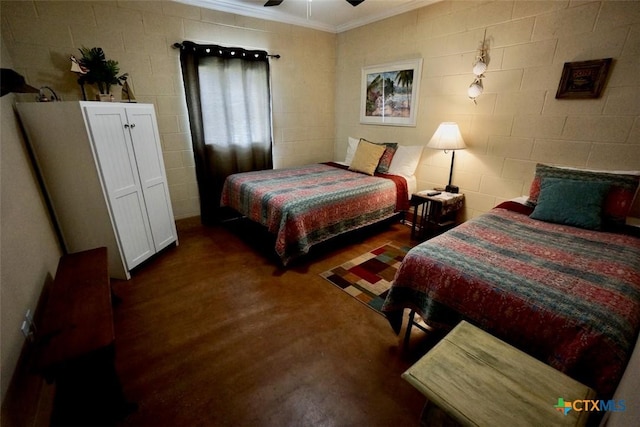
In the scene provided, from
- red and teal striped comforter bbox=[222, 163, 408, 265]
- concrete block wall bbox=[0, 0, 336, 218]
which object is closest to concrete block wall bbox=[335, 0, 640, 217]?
red and teal striped comforter bbox=[222, 163, 408, 265]

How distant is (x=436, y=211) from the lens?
9.55 ft

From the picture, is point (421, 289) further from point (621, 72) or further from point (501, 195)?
point (621, 72)

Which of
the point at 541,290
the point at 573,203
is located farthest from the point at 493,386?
the point at 573,203

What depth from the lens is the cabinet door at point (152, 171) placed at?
2.45 metres

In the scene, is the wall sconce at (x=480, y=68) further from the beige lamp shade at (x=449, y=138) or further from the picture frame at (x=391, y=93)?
the picture frame at (x=391, y=93)

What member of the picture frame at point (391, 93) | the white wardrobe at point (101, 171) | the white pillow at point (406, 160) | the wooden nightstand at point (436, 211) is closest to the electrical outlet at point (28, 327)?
the white wardrobe at point (101, 171)

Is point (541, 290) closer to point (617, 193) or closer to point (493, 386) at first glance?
point (493, 386)

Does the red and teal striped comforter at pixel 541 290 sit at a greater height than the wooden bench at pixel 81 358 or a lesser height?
greater

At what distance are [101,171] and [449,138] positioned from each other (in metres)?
3.16

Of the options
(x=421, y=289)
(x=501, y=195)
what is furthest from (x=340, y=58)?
(x=421, y=289)

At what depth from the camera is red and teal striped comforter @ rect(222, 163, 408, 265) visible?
2.54 meters

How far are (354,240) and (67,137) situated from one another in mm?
2709

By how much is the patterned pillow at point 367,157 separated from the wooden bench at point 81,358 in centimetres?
292

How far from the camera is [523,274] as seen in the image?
1387 millimetres
